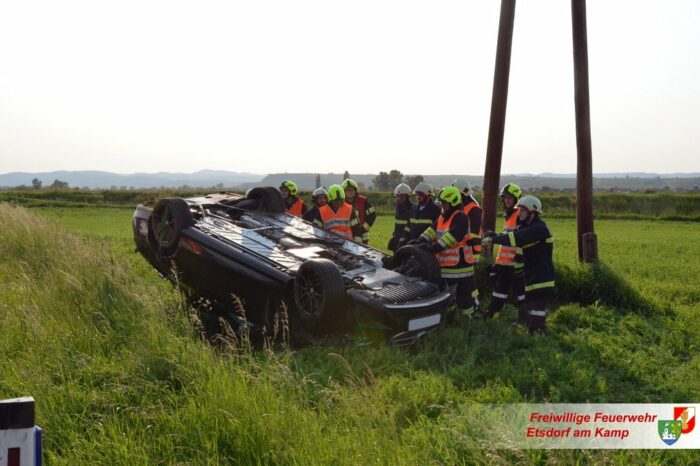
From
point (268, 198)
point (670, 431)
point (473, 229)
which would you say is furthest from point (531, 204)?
point (268, 198)

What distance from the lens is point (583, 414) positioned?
3.83 m

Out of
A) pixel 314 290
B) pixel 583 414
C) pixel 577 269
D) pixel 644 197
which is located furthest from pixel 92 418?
pixel 644 197

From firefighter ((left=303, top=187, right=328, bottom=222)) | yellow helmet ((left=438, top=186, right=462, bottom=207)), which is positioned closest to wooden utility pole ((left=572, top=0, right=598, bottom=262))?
yellow helmet ((left=438, top=186, right=462, bottom=207))

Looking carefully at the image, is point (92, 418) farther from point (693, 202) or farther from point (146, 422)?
point (693, 202)

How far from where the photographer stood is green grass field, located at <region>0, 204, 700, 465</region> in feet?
10.2

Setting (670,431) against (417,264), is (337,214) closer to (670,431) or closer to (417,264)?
(417,264)

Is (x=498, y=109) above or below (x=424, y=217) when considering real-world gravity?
above

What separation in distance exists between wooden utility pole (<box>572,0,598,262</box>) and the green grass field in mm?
1024

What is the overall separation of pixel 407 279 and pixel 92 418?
130 inches

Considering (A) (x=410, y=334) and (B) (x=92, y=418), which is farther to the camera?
(A) (x=410, y=334)

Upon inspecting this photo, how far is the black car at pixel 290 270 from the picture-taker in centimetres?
510

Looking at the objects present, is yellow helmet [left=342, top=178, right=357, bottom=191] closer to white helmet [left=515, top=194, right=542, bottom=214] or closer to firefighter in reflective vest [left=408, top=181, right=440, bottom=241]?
firefighter in reflective vest [left=408, top=181, right=440, bottom=241]

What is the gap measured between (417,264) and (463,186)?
6.96 feet

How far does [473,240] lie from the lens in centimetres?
711
